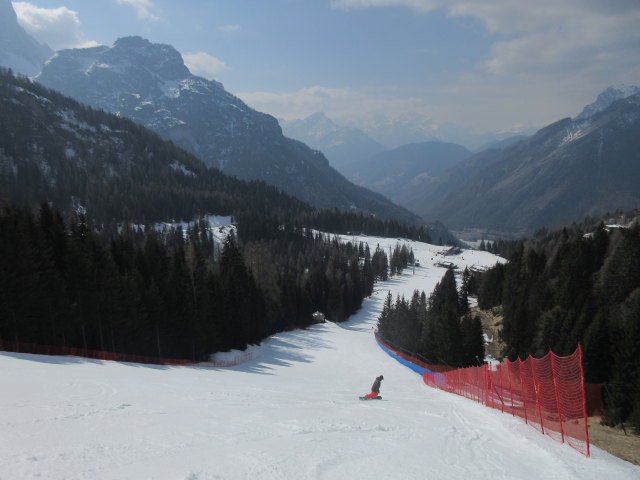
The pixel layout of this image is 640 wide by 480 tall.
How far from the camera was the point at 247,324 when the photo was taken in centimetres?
5650

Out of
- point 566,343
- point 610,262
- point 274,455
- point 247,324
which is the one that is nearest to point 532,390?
point 274,455

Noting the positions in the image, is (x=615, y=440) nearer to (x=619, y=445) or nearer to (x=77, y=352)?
(x=619, y=445)

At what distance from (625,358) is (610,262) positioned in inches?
1519

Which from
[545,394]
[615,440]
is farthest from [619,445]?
[545,394]

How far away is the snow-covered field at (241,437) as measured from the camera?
8094 millimetres

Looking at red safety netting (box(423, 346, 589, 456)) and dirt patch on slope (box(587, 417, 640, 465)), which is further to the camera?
red safety netting (box(423, 346, 589, 456))

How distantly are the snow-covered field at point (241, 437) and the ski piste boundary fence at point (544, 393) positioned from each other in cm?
84

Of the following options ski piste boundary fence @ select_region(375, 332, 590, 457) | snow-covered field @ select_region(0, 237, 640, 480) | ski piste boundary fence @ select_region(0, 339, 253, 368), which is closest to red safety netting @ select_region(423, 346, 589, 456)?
ski piste boundary fence @ select_region(375, 332, 590, 457)

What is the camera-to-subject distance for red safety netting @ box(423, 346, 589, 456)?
12.8 metres

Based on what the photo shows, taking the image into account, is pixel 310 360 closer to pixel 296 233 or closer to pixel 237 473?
pixel 237 473

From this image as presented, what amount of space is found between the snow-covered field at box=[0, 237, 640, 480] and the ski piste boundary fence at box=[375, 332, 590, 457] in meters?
0.84

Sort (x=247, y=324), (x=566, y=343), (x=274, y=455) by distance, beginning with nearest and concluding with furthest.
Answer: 1. (x=274, y=455)
2. (x=566, y=343)
3. (x=247, y=324)

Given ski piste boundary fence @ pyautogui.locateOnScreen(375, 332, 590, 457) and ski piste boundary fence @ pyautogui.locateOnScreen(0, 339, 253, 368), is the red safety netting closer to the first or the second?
ski piste boundary fence @ pyautogui.locateOnScreen(375, 332, 590, 457)

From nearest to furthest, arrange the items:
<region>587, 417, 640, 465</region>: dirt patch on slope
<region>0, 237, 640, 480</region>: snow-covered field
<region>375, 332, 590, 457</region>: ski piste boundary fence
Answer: <region>0, 237, 640, 480</region>: snow-covered field, <region>587, 417, 640, 465</region>: dirt patch on slope, <region>375, 332, 590, 457</region>: ski piste boundary fence
